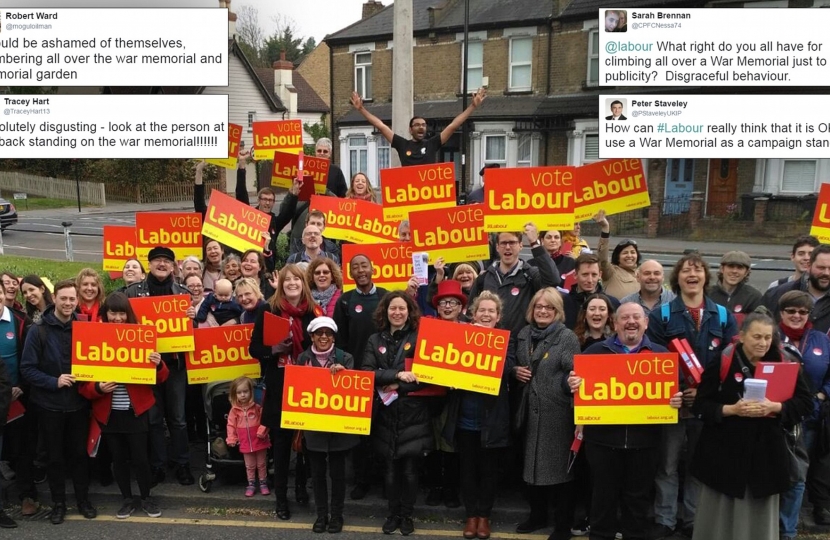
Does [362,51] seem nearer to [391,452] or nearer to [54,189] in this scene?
[54,189]

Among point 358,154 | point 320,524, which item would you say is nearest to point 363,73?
point 358,154

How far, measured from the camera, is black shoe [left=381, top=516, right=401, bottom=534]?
6.24 metres

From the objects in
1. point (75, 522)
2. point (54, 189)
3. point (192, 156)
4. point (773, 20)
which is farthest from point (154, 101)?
point (54, 189)

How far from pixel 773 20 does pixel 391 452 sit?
529cm

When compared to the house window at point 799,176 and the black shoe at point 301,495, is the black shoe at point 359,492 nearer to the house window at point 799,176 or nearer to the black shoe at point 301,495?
the black shoe at point 301,495

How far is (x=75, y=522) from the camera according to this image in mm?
6477

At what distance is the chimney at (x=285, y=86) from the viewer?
5700 centimetres

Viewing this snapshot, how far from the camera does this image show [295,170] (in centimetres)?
1095

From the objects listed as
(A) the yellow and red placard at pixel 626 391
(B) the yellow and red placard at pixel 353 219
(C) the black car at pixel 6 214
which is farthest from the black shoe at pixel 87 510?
(C) the black car at pixel 6 214

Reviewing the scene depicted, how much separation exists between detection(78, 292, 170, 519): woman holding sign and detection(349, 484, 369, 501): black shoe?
166 centimetres

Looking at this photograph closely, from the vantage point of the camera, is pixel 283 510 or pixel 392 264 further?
pixel 392 264

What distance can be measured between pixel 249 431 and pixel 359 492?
3.59 feet

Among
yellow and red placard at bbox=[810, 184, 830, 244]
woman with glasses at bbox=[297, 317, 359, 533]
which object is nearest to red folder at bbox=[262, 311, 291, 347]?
woman with glasses at bbox=[297, 317, 359, 533]

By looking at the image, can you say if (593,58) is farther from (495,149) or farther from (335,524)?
(335,524)
